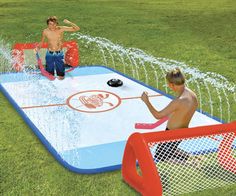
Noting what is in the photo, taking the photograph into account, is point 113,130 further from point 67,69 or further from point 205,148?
point 67,69

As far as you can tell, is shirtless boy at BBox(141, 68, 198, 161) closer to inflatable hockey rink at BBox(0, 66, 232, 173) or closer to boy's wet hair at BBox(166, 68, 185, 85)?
boy's wet hair at BBox(166, 68, 185, 85)

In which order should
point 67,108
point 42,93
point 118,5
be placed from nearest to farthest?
point 67,108, point 42,93, point 118,5

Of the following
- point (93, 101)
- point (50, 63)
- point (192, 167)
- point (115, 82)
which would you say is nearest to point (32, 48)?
point (50, 63)

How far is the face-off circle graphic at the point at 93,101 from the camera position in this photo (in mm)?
8625

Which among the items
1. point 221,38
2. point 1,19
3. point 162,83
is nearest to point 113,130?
point 162,83

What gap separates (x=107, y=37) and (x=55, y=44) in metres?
5.62

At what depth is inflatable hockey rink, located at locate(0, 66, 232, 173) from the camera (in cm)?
669

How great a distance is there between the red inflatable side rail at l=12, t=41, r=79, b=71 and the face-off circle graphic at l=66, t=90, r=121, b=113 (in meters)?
2.21

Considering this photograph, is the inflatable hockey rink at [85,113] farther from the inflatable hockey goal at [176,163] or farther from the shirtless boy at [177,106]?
the shirtless boy at [177,106]

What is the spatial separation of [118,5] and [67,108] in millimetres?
16084

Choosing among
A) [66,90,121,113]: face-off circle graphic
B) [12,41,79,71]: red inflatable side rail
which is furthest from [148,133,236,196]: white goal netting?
[12,41,79,71]: red inflatable side rail

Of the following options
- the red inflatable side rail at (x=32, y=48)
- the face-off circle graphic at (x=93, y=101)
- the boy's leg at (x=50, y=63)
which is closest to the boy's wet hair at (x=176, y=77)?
the face-off circle graphic at (x=93, y=101)

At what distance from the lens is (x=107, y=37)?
631 inches

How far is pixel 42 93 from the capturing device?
9367 millimetres
